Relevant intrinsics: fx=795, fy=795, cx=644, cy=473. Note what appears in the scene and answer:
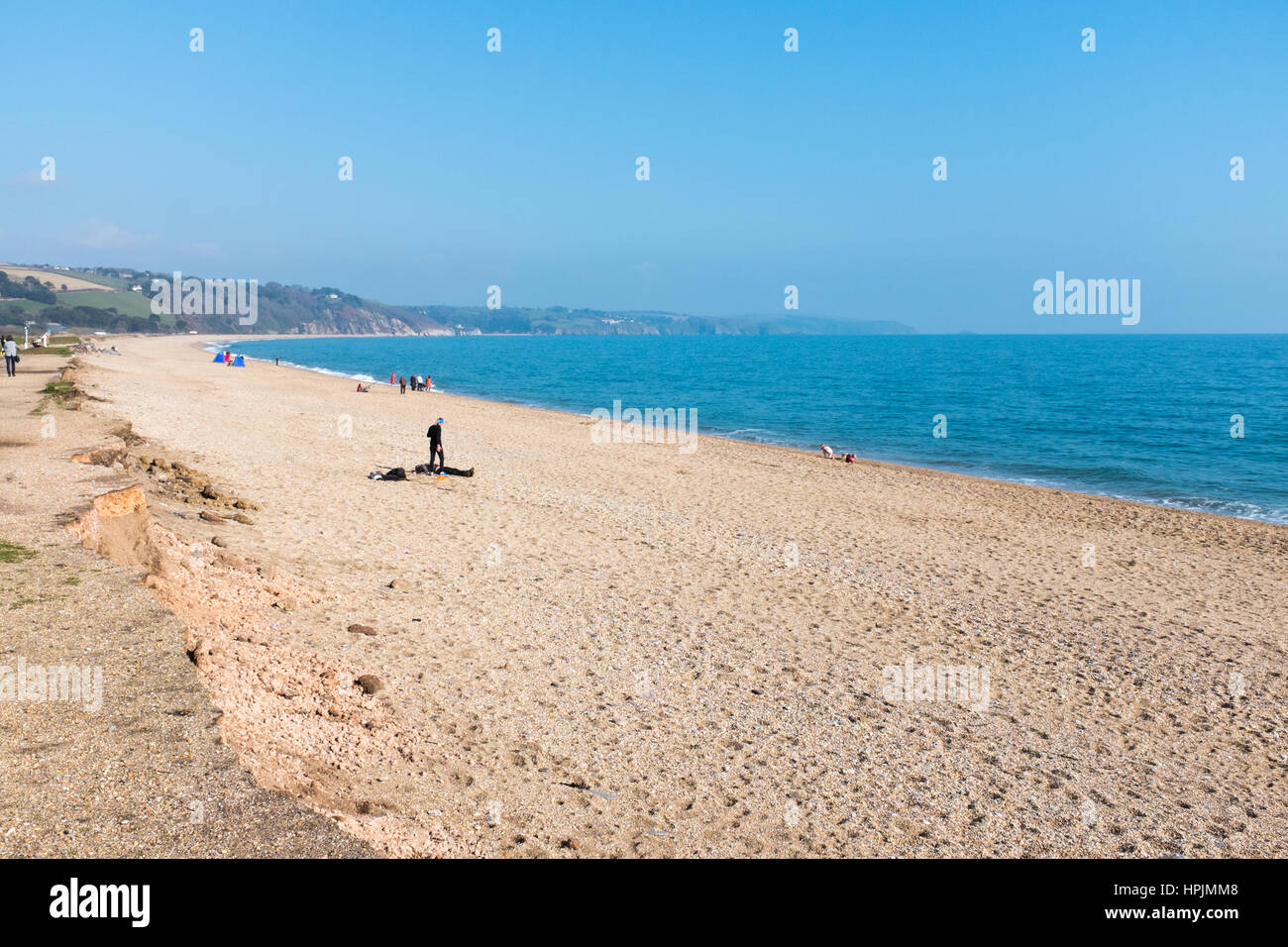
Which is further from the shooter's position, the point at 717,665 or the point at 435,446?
the point at 435,446

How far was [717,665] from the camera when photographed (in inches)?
388

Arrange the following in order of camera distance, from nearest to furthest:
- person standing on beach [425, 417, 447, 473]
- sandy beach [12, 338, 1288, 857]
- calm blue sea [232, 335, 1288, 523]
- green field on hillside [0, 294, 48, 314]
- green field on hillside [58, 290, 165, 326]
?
sandy beach [12, 338, 1288, 857]
person standing on beach [425, 417, 447, 473]
calm blue sea [232, 335, 1288, 523]
green field on hillside [0, 294, 48, 314]
green field on hillside [58, 290, 165, 326]

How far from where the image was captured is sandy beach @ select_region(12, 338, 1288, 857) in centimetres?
663

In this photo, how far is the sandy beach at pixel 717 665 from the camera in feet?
21.7

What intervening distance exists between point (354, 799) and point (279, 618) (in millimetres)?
4692

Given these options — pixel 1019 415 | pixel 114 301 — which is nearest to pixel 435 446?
pixel 1019 415

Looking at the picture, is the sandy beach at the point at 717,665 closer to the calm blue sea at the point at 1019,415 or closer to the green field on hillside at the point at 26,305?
the calm blue sea at the point at 1019,415

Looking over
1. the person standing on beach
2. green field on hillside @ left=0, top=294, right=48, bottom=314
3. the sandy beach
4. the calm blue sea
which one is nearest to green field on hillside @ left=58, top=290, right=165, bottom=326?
green field on hillside @ left=0, top=294, right=48, bottom=314

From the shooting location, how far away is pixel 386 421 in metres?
31.4

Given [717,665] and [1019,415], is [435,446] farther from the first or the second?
[1019,415]

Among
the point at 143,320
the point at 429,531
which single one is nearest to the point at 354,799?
the point at 429,531

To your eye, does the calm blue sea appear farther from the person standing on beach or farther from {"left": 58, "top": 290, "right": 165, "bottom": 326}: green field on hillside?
{"left": 58, "top": 290, "right": 165, "bottom": 326}: green field on hillside
